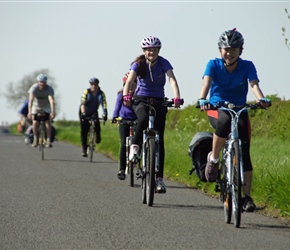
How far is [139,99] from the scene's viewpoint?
10.5 meters

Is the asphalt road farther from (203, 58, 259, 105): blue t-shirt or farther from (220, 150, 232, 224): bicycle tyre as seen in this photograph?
(203, 58, 259, 105): blue t-shirt

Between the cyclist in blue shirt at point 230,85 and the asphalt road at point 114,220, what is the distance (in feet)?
2.59

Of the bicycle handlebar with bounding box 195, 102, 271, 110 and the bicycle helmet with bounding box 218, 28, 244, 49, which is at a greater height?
the bicycle helmet with bounding box 218, 28, 244, 49

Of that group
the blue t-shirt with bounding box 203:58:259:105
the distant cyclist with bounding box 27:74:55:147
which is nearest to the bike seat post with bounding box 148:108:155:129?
the blue t-shirt with bounding box 203:58:259:105

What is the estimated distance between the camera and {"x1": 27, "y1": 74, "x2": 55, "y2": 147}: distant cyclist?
19.6 m

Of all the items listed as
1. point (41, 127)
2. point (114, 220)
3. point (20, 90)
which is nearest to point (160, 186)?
point (114, 220)

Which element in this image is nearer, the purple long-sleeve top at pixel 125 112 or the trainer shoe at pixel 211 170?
the trainer shoe at pixel 211 170

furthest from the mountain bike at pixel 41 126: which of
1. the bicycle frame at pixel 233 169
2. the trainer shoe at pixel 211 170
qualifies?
the bicycle frame at pixel 233 169

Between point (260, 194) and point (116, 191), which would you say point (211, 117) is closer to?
point (260, 194)

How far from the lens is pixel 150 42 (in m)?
10.4

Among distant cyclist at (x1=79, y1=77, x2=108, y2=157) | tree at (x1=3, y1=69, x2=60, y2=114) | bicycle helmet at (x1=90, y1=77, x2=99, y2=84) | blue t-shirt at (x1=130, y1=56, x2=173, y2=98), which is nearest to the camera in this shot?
blue t-shirt at (x1=130, y1=56, x2=173, y2=98)

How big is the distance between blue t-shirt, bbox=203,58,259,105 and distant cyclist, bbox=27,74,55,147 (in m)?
11.0

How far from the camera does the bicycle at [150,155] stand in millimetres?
9859

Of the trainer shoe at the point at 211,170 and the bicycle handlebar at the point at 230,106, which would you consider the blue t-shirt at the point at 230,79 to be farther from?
the trainer shoe at the point at 211,170
